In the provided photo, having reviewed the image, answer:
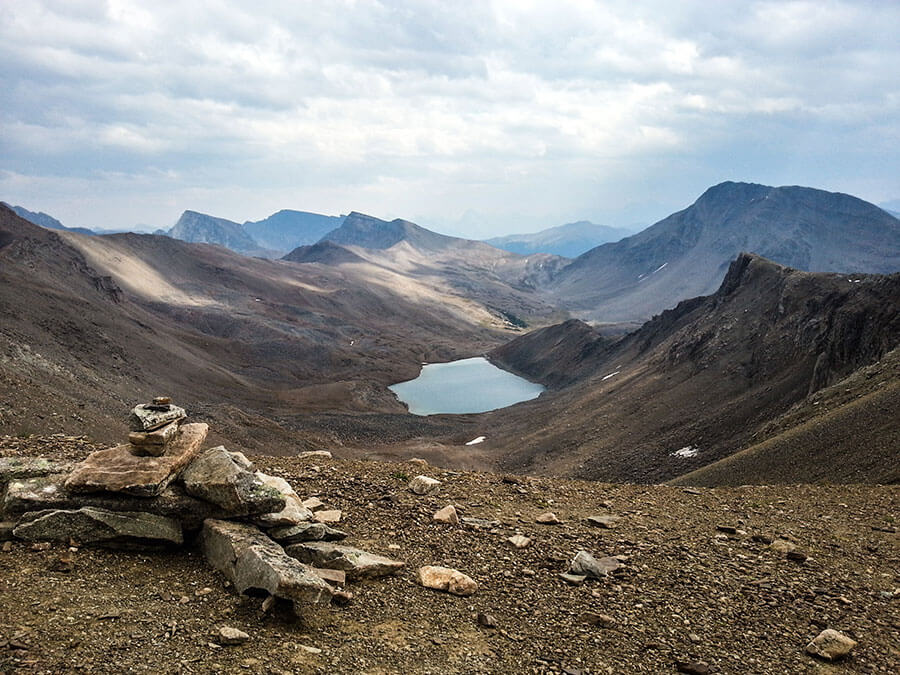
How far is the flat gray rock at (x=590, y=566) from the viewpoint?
10977mm

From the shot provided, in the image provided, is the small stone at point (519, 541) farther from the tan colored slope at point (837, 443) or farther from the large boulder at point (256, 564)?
the tan colored slope at point (837, 443)

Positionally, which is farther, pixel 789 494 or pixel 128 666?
pixel 789 494

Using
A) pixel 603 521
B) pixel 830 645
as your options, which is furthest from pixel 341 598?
pixel 830 645

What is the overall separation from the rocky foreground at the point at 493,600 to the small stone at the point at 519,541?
0.04m

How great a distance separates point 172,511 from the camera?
33.3 feet

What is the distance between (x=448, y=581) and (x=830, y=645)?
5987 millimetres

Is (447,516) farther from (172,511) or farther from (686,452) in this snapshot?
(686,452)

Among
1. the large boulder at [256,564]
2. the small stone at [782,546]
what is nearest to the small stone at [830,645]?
the small stone at [782,546]

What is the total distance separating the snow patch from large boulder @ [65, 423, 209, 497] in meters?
36.3

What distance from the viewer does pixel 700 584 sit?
10.9 m

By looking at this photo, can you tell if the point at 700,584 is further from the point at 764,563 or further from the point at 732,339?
the point at 732,339

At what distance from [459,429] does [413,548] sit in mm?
64719

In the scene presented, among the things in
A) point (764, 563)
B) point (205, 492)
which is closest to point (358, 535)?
Answer: point (205, 492)

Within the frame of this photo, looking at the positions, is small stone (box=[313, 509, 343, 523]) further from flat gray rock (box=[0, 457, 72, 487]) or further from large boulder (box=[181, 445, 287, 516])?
flat gray rock (box=[0, 457, 72, 487])
